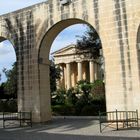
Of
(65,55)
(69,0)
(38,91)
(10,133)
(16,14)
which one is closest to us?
(10,133)

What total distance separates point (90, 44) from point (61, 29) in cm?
740

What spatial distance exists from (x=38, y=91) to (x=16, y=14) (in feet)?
13.5

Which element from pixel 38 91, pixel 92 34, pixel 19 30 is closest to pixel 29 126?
pixel 38 91

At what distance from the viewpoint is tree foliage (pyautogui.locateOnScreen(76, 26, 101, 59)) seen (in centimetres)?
2428

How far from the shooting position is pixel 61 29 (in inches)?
683

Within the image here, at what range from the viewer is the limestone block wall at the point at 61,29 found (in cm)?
1419

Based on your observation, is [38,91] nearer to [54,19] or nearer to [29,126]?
[29,126]

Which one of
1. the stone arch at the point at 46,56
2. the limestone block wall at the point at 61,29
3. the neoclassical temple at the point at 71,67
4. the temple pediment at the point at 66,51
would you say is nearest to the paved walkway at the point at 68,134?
the limestone block wall at the point at 61,29

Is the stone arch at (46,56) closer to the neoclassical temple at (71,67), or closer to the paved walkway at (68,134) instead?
the paved walkway at (68,134)

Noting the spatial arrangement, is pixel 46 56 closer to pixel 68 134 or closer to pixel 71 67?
pixel 68 134

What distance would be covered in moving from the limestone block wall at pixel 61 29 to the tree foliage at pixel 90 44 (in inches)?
268

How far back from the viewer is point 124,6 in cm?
1438

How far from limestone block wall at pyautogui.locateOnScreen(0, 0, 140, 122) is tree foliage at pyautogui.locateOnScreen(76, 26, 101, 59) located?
6.82 metres

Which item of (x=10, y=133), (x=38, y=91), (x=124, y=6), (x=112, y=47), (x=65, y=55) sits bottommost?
(x=10, y=133)
